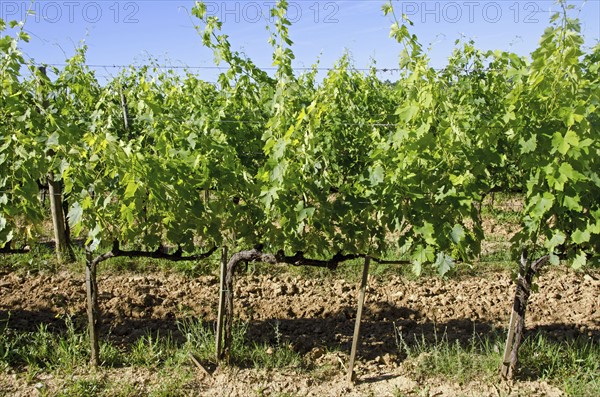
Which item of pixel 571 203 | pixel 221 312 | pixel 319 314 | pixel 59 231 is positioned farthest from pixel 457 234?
pixel 59 231

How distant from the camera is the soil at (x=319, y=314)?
12.1 ft

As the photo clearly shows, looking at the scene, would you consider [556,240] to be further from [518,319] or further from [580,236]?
[518,319]

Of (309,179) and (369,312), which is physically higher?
(309,179)

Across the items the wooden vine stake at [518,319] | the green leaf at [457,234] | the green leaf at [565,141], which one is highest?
the green leaf at [565,141]

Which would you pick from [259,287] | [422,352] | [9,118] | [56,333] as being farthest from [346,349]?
[9,118]

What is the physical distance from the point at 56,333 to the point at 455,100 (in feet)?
12.6

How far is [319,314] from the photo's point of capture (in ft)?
15.7

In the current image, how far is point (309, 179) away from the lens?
129 inches

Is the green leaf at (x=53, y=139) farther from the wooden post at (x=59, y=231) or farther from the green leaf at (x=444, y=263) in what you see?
the wooden post at (x=59, y=231)

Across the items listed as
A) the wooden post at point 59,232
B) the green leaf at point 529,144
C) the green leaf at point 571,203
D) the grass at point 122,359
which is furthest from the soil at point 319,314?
the green leaf at point 529,144

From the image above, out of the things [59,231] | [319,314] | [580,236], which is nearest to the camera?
[580,236]

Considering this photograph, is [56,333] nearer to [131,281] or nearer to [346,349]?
[131,281]

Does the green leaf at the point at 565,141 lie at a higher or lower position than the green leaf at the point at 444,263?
higher

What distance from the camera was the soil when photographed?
12.1 ft
